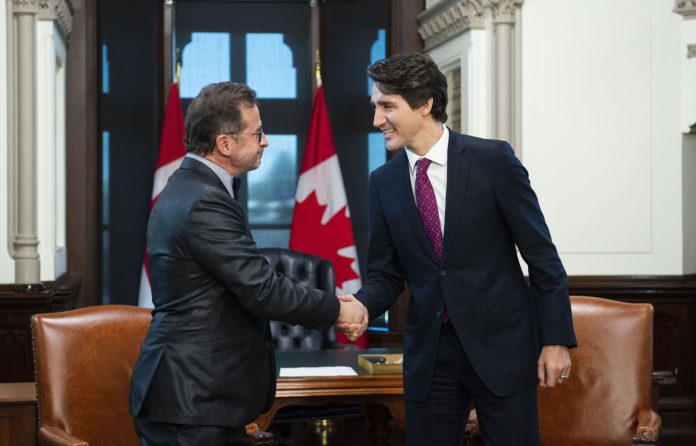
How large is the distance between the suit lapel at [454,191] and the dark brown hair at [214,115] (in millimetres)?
558

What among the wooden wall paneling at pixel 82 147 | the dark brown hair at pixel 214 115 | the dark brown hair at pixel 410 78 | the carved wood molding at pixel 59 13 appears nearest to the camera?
the dark brown hair at pixel 214 115

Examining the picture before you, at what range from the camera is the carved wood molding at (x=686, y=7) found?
533cm

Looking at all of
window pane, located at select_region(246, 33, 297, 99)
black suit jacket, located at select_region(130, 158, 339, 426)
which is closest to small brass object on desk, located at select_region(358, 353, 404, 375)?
black suit jacket, located at select_region(130, 158, 339, 426)

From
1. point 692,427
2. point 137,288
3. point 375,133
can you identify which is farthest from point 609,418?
point 137,288

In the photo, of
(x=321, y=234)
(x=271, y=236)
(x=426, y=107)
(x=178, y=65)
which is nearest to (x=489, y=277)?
(x=426, y=107)

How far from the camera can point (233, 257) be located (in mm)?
2418

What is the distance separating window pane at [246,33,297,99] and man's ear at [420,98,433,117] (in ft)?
13.5

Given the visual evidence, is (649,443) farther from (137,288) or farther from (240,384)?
(137,288)

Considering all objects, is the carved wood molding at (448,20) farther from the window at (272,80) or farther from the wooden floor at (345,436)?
the wooden floor at (345,436)

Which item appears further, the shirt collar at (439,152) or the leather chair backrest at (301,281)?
the leather chair backrest at (301,281)

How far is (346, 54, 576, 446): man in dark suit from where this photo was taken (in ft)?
8.41

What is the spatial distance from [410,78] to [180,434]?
1.09 m

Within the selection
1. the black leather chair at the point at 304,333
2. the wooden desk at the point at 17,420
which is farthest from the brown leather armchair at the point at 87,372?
the black leather chair at the point at 304,333

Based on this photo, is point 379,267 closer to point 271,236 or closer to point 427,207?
point 427,207
